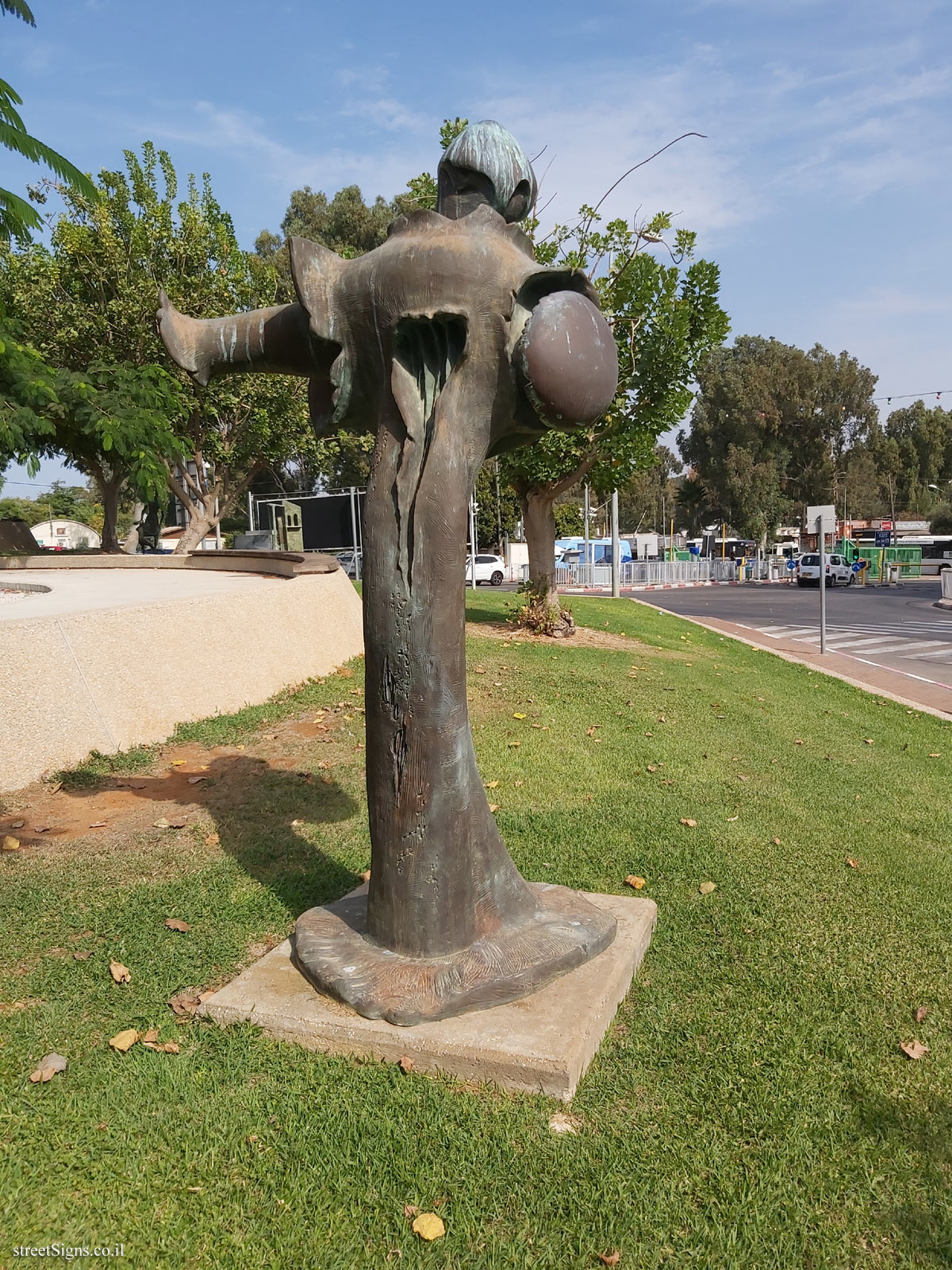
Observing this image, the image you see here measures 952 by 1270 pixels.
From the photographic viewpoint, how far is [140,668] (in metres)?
6.36

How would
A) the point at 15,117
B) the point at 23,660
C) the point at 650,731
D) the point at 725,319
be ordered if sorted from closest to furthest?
the point at 15,117
the point at 23,660
the point at 650,731
the point at 725,319

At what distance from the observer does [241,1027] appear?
9.73 ft

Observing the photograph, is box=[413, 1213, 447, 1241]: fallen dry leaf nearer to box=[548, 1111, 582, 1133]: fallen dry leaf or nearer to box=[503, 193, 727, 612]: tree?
box=[548, 1111, 582, 1133]: fallen dry leaf

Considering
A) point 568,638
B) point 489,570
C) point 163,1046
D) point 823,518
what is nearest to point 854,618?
point 823,518

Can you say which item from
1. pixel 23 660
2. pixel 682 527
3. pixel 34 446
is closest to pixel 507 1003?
pixel 23 660

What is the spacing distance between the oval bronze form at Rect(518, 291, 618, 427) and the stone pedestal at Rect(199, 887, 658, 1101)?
6.33ft

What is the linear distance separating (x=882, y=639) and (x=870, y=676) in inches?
225

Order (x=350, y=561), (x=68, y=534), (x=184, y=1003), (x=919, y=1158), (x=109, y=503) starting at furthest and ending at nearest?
(x=68, y=534) → (x=350, y=561) → (x=109, y=503) → (x=184, y=1003) → (x=919, y=1158)

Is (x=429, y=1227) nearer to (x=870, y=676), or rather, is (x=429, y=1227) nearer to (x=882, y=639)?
(x=870, y=676)

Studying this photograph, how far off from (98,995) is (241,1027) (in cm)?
62

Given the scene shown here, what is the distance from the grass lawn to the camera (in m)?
2.20

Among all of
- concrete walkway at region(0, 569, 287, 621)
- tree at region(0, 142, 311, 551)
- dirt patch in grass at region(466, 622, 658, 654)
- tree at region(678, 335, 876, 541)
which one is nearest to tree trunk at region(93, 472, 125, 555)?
tree at region(0, 142, 311, 551)

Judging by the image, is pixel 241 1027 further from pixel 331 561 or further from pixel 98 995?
pixel 331 561

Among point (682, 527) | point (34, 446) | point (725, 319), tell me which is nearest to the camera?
point (725, 319)
